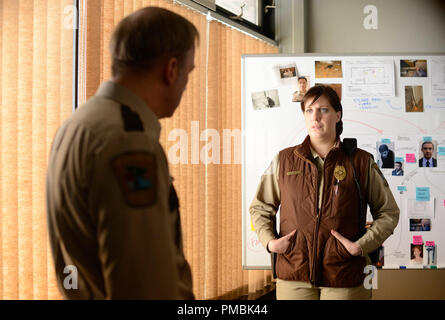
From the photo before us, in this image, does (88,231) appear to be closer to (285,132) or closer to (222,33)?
(285,132)

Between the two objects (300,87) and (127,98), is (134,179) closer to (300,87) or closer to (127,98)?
(127,98)

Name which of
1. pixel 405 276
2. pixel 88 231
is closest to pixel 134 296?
pixel 88 231

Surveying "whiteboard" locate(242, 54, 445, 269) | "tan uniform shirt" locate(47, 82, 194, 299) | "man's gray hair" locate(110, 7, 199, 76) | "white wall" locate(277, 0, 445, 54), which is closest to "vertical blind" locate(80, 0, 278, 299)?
"whiteboard" locate(242, 54, 445, 269)

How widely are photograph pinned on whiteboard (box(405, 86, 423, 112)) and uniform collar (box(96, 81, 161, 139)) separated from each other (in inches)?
80.7

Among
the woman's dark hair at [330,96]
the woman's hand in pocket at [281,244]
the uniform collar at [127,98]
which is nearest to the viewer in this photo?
the uniform collar at [127,98]

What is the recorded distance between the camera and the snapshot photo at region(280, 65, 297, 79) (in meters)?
2.48

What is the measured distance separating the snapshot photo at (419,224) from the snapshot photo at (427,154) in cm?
32

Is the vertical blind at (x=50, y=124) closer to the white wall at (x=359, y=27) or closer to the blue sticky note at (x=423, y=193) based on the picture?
the white wall at (x=359, y=27)

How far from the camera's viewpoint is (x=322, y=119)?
1772 millimetres

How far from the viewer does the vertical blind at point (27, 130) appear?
1555 mm

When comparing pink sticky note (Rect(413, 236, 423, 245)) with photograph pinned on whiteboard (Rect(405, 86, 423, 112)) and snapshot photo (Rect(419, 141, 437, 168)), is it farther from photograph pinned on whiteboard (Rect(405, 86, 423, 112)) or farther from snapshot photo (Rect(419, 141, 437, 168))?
photograph pinned on whiteboard (Rect(405, 86, 423, 112))

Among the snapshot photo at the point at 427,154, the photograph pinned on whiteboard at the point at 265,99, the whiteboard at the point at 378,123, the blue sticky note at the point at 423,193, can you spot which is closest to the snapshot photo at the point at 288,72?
the whiteboard at the point at 378,123

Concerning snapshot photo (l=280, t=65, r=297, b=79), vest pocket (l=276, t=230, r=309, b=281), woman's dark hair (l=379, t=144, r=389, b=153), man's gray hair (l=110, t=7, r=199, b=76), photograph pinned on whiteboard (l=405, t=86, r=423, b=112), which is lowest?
vest pocket (l=276, t=230, r=309, b=281)
